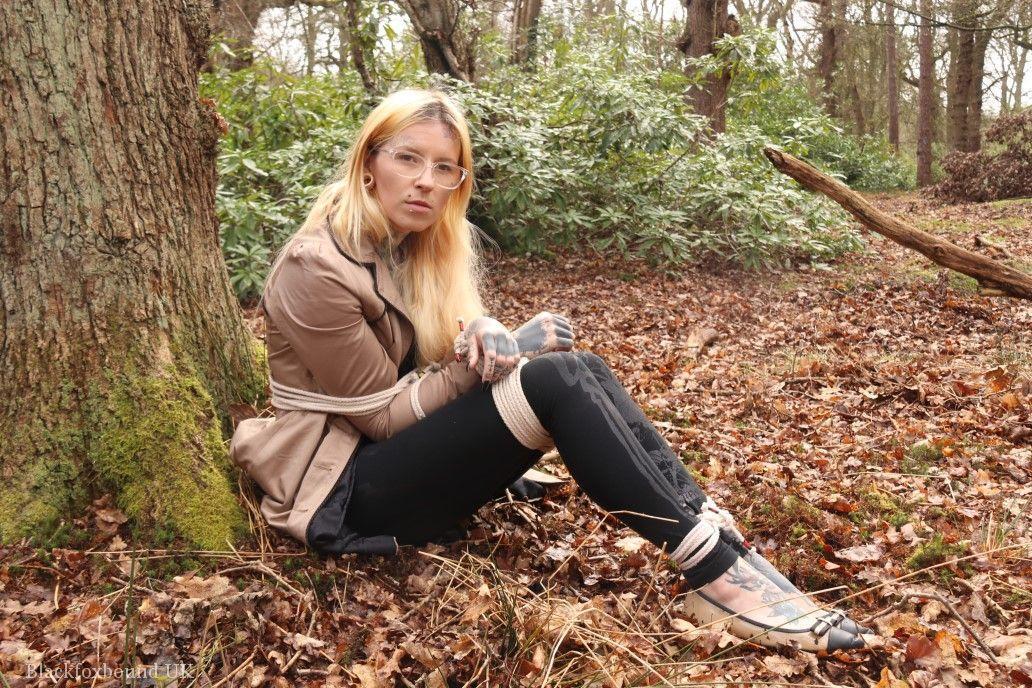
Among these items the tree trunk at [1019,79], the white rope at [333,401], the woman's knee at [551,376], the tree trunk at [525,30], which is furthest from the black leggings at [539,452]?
the tree trunk at [1019,79]

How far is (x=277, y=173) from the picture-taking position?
6.22 m

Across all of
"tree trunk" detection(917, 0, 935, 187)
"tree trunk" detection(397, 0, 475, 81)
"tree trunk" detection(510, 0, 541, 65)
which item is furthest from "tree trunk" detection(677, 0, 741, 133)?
"tree trunk" detection(917, 0, 935, 187)

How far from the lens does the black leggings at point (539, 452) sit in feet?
7.05

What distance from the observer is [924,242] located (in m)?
6.04

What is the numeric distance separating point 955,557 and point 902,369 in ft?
6.69

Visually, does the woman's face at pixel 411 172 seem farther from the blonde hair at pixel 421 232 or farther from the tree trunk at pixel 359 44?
the tree trunk at pixel 359 44

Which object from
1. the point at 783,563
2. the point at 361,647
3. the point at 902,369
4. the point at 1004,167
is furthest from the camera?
the point at 1004,167

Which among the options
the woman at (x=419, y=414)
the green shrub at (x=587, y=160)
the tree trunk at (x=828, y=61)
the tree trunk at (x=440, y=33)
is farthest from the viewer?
the tree trunk at (x=828, y=61)

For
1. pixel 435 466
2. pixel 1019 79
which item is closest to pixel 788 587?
pixel 435 466

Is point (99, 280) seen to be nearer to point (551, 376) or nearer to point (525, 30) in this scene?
point (551, 376)

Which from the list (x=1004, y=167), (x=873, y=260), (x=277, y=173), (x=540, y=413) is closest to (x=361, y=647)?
(x=540, y=413)

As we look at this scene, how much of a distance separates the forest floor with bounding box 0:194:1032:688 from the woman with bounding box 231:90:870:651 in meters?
0.14

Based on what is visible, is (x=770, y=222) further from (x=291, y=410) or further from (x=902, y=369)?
(x=291, y=410)

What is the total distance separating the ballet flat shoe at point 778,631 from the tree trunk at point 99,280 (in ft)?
4.61
